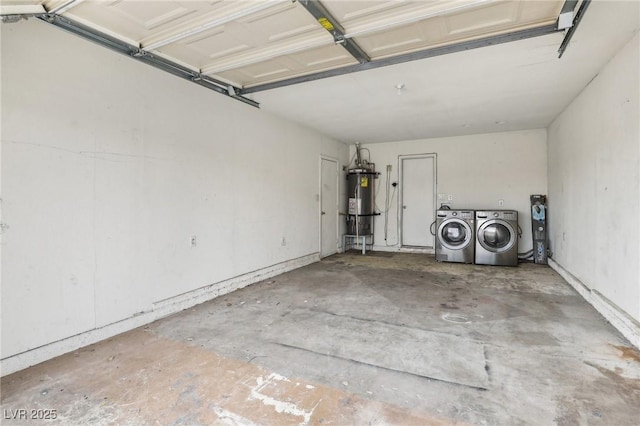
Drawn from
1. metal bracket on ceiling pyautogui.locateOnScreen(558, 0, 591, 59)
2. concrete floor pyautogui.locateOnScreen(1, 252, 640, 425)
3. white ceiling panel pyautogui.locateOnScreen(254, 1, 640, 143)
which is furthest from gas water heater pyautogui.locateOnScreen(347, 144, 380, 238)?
metal bracket on ceiling pyautogui.locateOnScreen(558, 0, 591, 59)

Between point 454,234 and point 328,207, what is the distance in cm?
236

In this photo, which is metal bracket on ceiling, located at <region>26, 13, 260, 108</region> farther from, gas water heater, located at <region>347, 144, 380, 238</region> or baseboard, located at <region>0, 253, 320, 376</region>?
gas water heater, located at <region>347, 144, 380, 238</region>

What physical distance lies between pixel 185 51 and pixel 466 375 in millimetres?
3262

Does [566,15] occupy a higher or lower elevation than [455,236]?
higher

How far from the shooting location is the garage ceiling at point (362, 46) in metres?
2.04

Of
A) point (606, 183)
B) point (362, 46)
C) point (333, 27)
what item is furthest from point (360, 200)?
point (333, 27)

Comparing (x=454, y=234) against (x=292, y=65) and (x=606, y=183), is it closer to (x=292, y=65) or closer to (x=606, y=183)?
(x=606, y=183)

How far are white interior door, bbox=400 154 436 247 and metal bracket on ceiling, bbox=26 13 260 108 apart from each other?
13.9ft

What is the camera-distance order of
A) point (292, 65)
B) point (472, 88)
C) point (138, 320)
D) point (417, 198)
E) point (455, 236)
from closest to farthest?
point (138, 320) < point (292, 65) < point (472, 88) < point (455, 236) < point (417, 198)

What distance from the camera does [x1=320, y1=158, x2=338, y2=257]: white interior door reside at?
600 cm

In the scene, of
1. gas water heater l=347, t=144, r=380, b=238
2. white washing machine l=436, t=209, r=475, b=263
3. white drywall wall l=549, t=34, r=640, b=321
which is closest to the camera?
white drywall wall l=549, t=34, r=640, b=321

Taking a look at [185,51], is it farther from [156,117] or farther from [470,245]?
[470,245]

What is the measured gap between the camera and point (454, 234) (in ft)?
18.4

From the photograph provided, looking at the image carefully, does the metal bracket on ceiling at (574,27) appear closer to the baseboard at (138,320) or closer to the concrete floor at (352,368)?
the concrete floor at (352,368)
